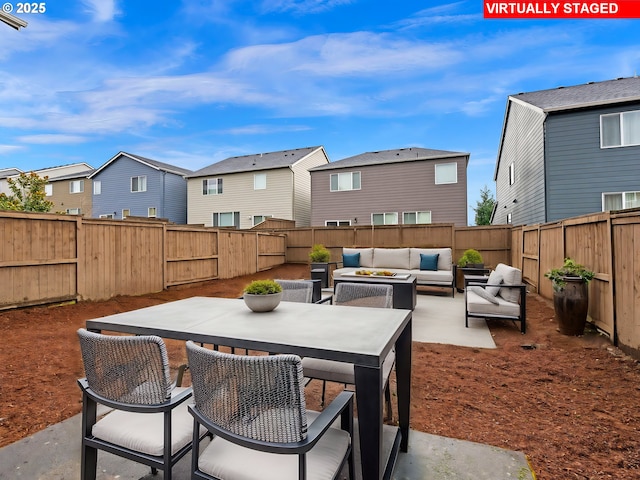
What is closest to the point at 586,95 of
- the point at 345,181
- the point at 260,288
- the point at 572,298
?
the point at 572,298

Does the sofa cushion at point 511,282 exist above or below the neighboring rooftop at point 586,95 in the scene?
below

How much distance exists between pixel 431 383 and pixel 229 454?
251 centimetres

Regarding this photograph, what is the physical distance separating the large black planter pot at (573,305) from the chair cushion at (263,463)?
469cm

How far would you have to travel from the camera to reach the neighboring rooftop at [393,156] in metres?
15.6

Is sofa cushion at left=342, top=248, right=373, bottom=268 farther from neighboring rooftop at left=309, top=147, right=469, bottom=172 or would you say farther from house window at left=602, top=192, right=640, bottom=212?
neighboring rooftop at left=309, top=147, right=469, bottom=172

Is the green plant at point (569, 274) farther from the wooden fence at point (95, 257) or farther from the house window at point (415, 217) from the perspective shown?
the house window at point (415, 217)

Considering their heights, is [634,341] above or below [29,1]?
below

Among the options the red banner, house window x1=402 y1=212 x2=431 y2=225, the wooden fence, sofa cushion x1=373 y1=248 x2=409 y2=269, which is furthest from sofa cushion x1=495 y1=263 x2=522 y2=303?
house window x1=402 y1=212 x2=431 y2=225

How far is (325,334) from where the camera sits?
5.88 feet

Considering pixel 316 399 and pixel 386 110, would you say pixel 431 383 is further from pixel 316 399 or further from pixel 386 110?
pixel 386 110

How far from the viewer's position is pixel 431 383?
3301 mm

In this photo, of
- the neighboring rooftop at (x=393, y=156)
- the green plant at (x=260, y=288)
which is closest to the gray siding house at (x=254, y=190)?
the neighboring rooftop at (x=393, y=156)

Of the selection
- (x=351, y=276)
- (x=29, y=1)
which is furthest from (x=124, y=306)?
(x=29, y=1)

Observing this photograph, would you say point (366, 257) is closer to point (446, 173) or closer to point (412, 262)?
point (412, 262)
